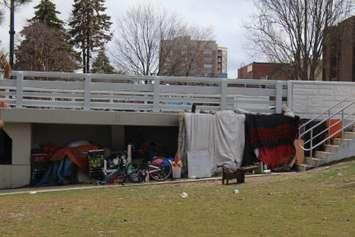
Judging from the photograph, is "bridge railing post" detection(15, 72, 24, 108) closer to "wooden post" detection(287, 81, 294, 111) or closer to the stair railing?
"wooden post" detection(287, 81, 294, 111)

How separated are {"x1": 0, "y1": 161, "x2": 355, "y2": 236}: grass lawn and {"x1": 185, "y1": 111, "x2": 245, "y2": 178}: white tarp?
429 cm

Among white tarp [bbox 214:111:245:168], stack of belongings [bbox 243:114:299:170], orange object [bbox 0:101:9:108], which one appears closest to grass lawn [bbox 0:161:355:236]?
white tarp [bbox 214:111:245:168]

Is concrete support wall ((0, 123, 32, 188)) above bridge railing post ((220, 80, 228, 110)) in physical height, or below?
below

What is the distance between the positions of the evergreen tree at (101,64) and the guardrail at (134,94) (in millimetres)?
35743

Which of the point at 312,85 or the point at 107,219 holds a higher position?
the point at 312,85

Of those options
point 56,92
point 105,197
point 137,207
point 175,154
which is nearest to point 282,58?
point 175,154

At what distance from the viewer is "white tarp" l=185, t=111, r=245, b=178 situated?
20330 millimetres

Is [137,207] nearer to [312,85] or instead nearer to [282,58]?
[312,85]

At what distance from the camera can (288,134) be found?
21562 mm

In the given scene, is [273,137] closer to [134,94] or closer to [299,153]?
[299,153]

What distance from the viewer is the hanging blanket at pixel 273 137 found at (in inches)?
827

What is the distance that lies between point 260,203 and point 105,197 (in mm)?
4030

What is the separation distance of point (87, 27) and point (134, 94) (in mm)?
39272

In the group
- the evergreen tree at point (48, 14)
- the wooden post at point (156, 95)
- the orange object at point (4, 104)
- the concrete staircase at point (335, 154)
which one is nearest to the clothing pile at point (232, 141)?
the wooden post at point (156, 95)
